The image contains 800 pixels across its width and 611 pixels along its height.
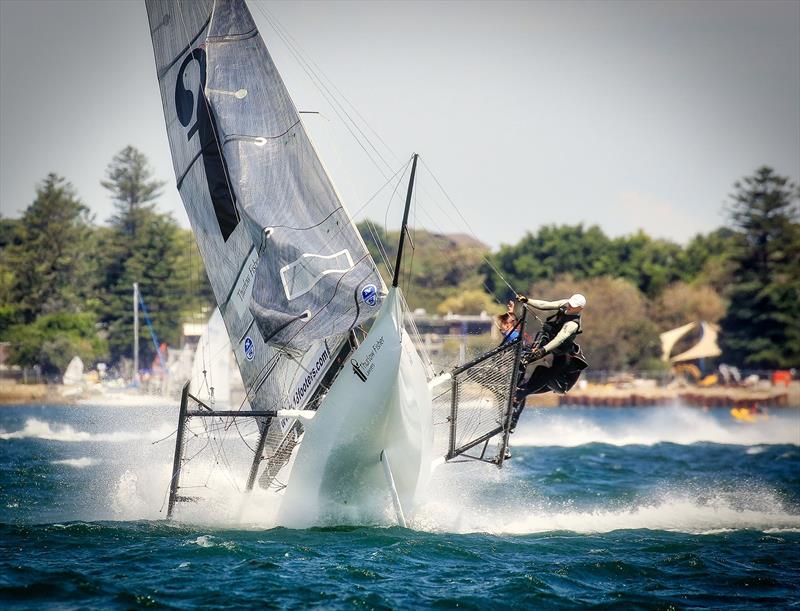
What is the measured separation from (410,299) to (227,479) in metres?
86.9

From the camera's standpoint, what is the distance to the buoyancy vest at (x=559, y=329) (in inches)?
654

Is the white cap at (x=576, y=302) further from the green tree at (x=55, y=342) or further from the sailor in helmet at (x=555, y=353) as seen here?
the green tree at (x=55, y=342)

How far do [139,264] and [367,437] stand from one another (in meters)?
65.1

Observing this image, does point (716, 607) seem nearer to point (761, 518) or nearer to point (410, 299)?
point (761, 518)

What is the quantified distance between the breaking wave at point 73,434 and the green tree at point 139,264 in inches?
1393

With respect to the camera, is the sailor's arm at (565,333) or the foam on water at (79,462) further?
the foam on water at (79,462)

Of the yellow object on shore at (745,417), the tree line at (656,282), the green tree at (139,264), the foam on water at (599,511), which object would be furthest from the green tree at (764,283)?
the foam on water at (599,511)

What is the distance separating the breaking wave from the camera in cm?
3506

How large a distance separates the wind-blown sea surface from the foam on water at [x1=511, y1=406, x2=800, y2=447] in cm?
1566

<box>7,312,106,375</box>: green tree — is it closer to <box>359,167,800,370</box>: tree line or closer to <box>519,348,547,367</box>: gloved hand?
<box>359,167,800,370</box>: tree line

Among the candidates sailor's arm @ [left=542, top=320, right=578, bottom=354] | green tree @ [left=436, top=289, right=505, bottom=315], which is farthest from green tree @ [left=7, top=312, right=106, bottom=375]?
sailor's arm @ [left=542, top=320, right=578, bottom=354]

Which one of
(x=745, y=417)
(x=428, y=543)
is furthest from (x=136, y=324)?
(x=428, y=543)

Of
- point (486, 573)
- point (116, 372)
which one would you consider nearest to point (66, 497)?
point (486, 573)

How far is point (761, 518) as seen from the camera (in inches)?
742
